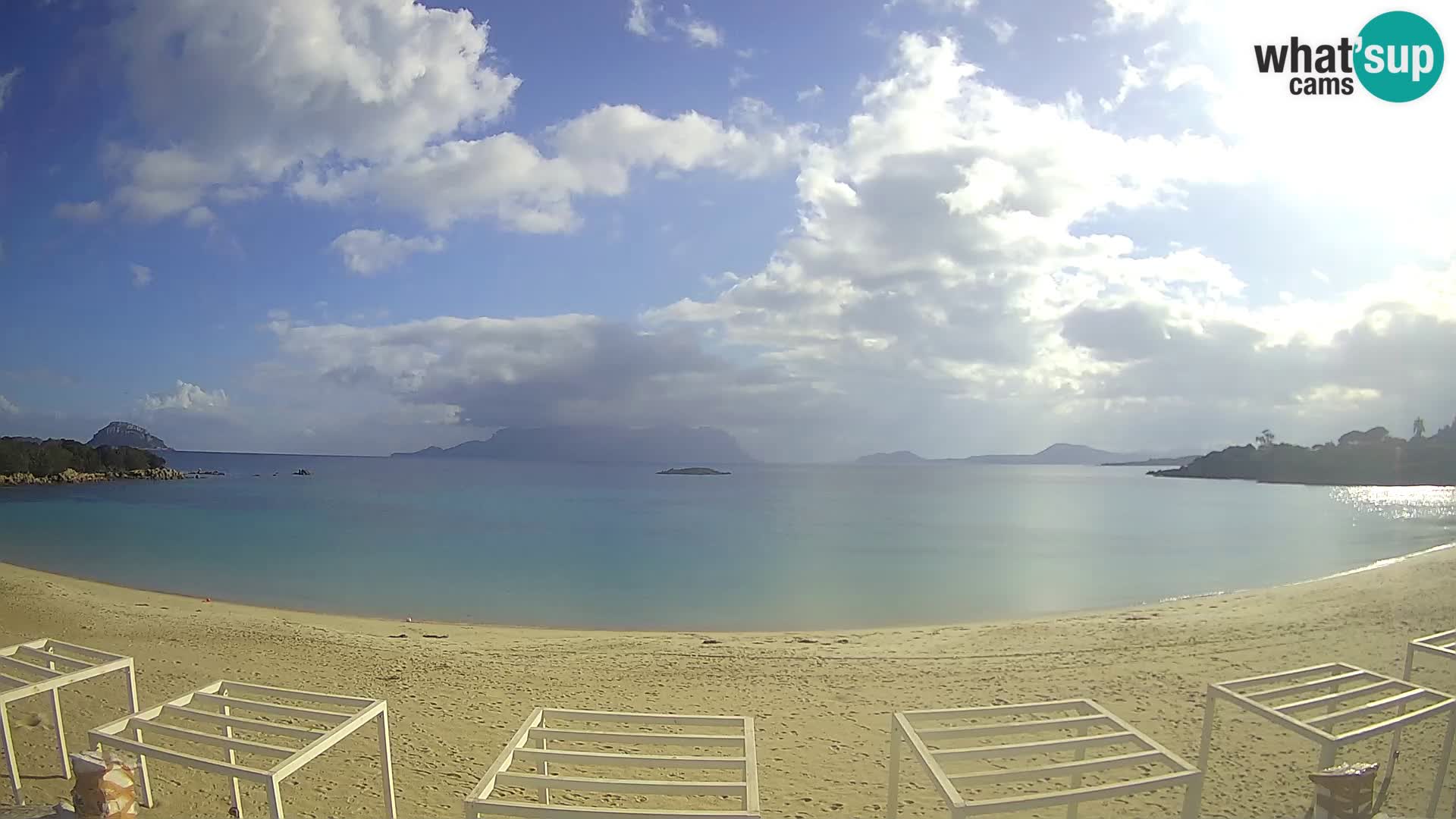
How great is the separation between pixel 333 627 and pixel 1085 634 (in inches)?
500

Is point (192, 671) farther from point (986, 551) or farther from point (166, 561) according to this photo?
point (986, 551)

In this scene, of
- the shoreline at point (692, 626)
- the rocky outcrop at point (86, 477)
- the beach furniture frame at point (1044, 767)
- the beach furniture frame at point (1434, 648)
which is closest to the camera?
the beach furniture frame at point (1044, 767)

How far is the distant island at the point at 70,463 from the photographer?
5912cm

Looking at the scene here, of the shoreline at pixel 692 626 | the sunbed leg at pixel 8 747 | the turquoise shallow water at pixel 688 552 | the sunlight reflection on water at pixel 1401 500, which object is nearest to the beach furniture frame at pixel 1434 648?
the shoreline at pixel 692 626

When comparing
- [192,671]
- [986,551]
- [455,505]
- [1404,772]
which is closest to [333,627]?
[192,671]

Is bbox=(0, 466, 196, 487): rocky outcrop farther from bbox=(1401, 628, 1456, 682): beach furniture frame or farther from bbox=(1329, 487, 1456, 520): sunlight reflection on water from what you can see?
bbox=(1329, 487, 1456, 520): sunlight reflection on water

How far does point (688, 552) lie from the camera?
26844mm

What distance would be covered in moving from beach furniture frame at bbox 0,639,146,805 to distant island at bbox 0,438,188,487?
72.8m

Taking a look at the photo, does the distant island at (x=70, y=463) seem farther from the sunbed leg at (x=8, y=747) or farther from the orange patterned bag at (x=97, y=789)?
the orange patterned bag at (x=97, y=789)

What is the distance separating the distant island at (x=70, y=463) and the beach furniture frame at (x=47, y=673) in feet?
239

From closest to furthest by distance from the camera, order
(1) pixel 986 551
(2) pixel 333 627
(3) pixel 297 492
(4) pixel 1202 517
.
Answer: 1. (2) pixel 333 627
2. (1) pixel 986 551
3. (4) pixel 1202 517
4. (3) pixel 297 492

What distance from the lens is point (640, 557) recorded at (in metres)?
25.3

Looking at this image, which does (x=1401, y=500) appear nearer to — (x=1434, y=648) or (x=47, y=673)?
(x=1434, y=648)

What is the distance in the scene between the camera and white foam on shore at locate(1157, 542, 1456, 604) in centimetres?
1725
